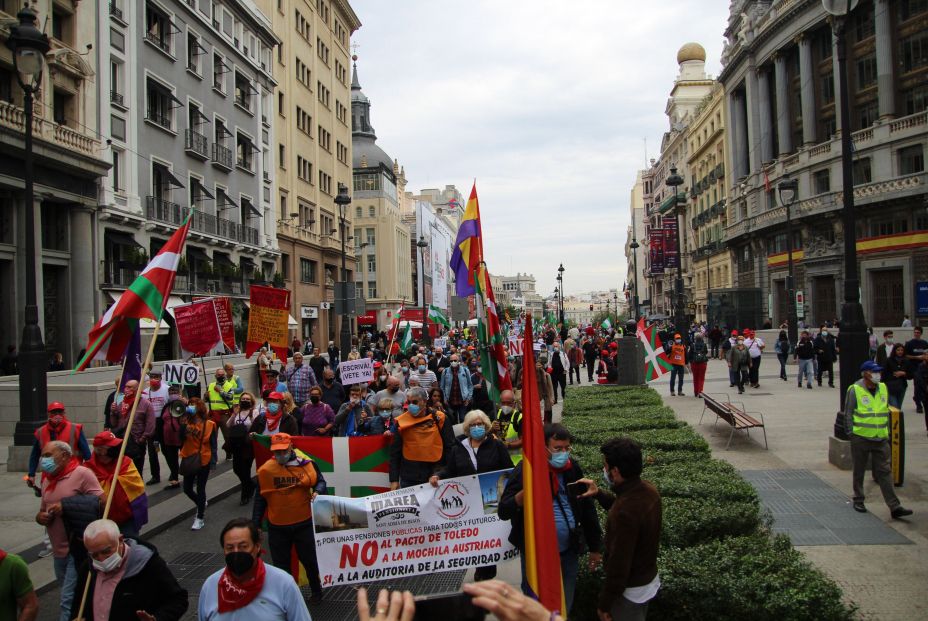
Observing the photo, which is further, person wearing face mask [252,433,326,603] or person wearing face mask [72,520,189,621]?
person wearing face mask [252,433,326,603]

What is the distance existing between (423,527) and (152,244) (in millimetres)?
28528

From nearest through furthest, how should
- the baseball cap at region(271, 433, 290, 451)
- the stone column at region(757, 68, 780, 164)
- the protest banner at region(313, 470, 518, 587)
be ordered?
the protest banner at region(313, 470, 518, 587)
the baseball cap at region(271, 433, 290, 451)
the stone column at region(757, 68, 780, 164)

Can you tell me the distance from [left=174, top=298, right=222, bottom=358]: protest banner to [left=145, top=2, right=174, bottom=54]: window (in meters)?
21.6

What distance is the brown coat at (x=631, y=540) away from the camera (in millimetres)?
4172

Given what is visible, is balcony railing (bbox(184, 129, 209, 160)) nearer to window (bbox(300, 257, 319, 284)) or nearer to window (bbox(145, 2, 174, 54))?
window (bbox(145, 2, 174, 54))

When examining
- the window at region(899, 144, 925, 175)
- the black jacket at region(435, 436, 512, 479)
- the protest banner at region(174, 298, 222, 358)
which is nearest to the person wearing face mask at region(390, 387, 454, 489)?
the black jacket at region(435, 436, 512, 479)

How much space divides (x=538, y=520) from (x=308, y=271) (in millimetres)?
48714

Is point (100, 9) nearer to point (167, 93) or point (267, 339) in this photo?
point (167, 93)

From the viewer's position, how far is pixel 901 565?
6.34m

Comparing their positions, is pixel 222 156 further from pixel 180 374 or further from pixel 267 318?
pixel 180 374

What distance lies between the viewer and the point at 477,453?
6734mm

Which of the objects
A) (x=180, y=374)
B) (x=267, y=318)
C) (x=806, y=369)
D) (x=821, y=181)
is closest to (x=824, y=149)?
(x=821, y=181)

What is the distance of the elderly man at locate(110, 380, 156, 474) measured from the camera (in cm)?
926

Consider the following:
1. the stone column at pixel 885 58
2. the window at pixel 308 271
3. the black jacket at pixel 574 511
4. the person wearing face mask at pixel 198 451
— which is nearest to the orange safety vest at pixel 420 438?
the person wearing face mask at pixel 198 451
